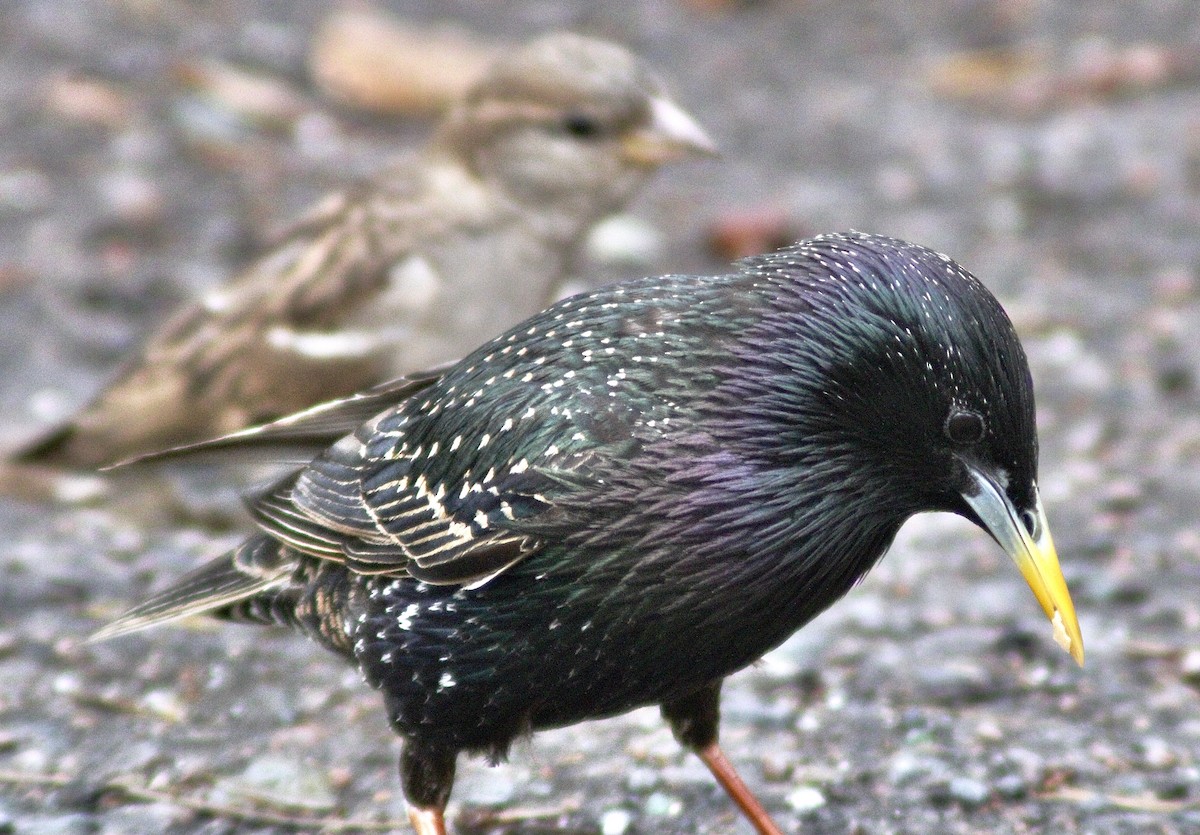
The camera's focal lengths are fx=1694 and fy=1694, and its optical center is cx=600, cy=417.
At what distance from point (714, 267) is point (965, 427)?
3660mm

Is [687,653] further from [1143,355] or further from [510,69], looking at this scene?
[1143,355]

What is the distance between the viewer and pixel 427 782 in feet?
10.1

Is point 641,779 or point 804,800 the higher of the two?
point 804,800

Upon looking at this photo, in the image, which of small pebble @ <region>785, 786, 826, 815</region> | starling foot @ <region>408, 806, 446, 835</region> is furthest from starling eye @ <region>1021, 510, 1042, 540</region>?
starling foot @ <region>408, 806, 446, 835</region>

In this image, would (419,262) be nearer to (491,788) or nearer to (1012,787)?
(491,788)

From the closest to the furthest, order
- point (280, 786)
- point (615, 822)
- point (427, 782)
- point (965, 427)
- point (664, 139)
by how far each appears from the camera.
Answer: point (965, 427) → point (427, 782) → point (615, 822) → point (280, 786) → point (664, 139)

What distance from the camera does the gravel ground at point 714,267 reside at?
11.6ft

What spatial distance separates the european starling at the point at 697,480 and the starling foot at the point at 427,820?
228 millimetres

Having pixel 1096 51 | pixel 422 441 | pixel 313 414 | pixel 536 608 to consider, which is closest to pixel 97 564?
pixel 313 414

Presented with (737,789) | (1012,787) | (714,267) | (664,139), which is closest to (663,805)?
(737,789)

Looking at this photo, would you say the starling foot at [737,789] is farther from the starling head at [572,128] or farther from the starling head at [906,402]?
the starling head at [572,128]

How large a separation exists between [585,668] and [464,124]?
8.76ft

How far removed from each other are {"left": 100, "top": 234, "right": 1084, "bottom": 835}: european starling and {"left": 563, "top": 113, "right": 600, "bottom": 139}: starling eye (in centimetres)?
206

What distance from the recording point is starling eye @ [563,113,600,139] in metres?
4.92
